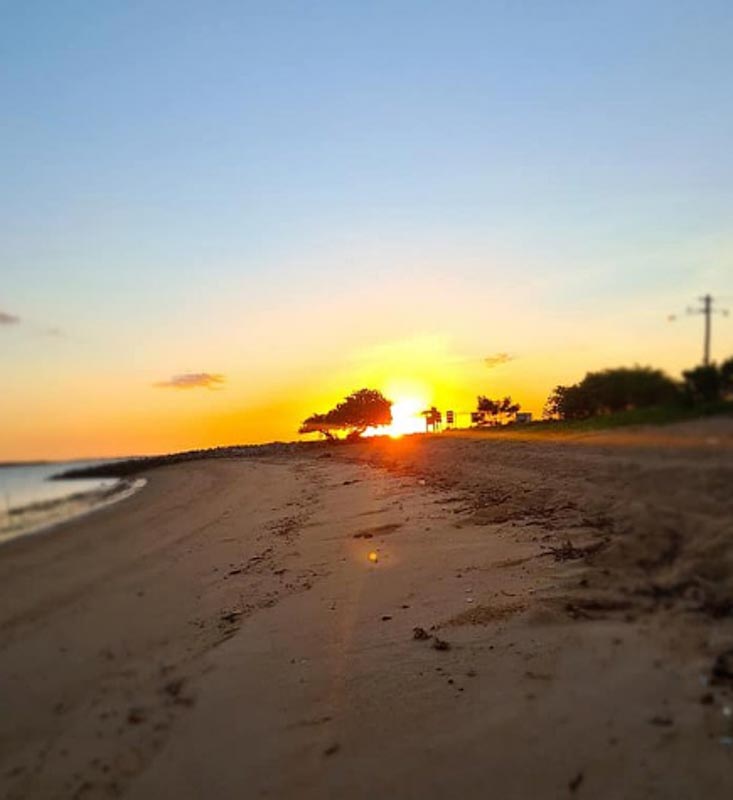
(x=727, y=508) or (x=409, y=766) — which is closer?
(x=409, y=766)

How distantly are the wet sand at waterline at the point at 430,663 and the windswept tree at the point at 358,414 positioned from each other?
194 feet

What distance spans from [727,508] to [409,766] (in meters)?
3.65

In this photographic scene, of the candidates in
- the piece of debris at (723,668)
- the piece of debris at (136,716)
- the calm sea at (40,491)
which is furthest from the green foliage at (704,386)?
the calm sea at (40,491)

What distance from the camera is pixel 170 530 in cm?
1656

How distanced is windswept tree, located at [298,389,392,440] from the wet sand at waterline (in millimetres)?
59194

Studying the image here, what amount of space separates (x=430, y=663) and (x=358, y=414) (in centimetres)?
6679

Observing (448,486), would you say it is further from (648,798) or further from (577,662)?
(648,798)

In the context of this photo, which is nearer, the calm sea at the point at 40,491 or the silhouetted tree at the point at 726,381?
the silhouetted tree at the point at 726,381

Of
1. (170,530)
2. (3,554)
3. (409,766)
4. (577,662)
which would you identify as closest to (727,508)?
(577,662)

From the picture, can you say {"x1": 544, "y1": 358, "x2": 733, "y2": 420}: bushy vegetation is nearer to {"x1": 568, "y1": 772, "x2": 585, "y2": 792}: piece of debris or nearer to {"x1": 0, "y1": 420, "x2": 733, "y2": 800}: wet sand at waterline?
{"x1": 0, "y1": 420, "x2": 733, "y2": 800}: wet sand at waterline

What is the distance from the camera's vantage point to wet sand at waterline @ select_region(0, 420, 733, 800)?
3.77m

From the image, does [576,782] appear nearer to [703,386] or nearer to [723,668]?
[723,668]

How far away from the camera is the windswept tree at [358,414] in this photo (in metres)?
69.9

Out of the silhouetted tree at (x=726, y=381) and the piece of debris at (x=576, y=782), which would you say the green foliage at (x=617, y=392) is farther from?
the piece of debris at (x=576, y=782)
